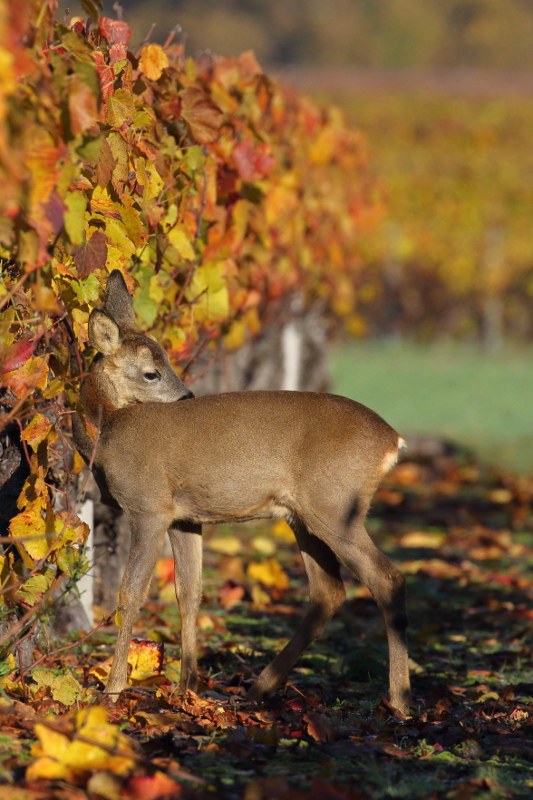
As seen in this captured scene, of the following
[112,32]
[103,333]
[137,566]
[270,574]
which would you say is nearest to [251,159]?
[112,32]

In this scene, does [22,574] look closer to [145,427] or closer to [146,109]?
[145,427]

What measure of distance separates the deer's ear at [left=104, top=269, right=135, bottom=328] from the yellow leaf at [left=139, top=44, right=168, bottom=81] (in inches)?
42.0

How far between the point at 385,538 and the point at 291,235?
3064 mm

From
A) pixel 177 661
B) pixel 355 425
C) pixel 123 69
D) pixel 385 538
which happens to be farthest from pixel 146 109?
pixel 385 538

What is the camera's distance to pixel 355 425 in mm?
4789

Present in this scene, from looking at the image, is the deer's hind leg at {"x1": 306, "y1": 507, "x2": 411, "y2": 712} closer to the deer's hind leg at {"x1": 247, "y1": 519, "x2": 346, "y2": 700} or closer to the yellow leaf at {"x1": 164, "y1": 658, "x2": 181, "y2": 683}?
the deer's hind leg at {"x1": 247, "y1": 519, "x2": 346, "y2": 700}

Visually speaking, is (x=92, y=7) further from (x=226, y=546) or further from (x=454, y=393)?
(x=454, y=393)

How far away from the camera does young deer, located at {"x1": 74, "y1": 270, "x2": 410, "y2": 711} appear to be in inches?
184

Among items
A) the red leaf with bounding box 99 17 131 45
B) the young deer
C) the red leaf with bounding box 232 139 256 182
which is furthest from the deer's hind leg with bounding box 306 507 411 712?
the red leaf with bounding box 232 139 256 182

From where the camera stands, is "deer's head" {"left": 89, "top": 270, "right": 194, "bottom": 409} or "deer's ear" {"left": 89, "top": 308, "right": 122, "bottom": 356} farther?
"deer's head" {"left": 89, "top": 270, "right": 194, "bottom": 409}

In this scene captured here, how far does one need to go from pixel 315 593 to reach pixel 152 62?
2703 mm

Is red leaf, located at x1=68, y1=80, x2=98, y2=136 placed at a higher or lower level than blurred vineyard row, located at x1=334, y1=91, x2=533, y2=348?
lower

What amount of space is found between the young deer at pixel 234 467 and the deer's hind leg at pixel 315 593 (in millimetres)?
61

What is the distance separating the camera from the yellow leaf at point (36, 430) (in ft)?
14.6
